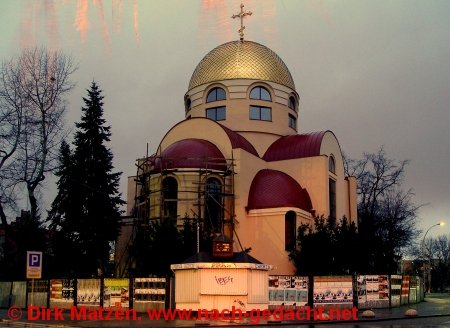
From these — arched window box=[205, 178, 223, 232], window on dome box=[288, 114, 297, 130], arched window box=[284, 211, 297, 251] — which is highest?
window on dome box=[288, 114, 297, 130]

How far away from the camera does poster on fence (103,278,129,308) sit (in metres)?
26.0

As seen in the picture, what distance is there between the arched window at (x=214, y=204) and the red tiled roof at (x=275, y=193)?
226cm

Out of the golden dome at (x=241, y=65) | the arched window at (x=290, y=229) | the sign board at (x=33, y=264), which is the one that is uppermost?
the golden dome at (x=241, y=65)

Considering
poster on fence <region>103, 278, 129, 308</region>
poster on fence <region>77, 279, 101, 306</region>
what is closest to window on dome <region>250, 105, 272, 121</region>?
poster on fence <region>77, 279, 101, 306</region>

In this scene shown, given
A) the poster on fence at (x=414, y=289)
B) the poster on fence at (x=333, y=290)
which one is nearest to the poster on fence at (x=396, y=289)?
the poster on fence at (x=414, y=289)

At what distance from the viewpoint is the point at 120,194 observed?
38.5 meters

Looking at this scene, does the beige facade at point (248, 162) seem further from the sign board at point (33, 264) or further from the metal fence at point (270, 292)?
the sign board at point (33, 264)

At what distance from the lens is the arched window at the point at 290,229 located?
37.2 metres

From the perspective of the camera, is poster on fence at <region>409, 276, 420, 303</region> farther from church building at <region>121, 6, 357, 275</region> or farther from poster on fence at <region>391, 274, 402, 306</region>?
church building at <region>121, 6, 357, 275</region>

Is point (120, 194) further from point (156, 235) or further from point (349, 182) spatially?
point (349, 182)

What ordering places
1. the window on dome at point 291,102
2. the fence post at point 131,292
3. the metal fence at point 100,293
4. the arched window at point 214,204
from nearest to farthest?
A: the metal fence at point 100,293, the fence post at point 131,292, the arched window at point 214,204, the window on dome at point 291,102

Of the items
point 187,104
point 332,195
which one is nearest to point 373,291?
point 332,195

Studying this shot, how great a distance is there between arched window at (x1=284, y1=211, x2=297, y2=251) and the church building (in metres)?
0.07

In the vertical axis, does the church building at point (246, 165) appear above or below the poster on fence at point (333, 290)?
above
